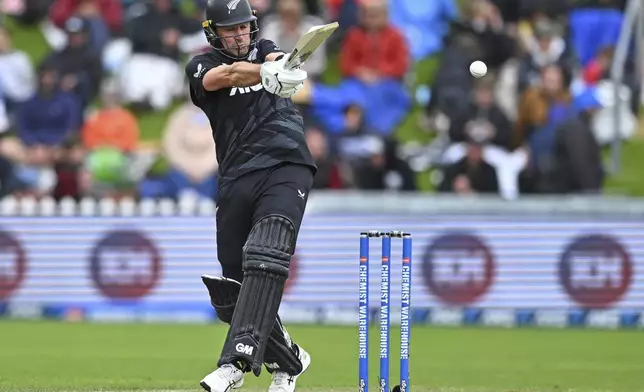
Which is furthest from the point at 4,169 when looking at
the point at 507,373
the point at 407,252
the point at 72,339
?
the point at 407,252

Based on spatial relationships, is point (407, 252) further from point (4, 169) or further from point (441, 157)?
point (4, 169)

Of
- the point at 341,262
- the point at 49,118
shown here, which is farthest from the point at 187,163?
the point at 341,262

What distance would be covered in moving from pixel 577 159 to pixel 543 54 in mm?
1587

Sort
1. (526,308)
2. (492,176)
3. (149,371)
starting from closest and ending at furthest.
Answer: (149,371) → (526,308) → (492,176)

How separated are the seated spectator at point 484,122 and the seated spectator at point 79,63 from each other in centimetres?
430

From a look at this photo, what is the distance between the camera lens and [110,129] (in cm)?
1534

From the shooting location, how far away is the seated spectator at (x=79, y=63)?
51.9 feet

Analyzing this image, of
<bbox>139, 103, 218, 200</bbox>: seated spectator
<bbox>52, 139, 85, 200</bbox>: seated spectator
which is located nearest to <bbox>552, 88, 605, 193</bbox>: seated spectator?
<bbox>139, 103, 218, 200</bbox>: seated spectator

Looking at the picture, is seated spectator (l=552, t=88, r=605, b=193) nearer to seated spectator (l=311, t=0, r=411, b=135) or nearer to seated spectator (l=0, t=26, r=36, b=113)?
seated spectator (l=311, t=0, r=411, b=135)

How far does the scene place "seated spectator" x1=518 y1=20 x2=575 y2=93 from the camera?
49.4 feet

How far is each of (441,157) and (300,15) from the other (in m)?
2.38

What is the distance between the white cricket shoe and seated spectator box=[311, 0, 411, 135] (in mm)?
8384

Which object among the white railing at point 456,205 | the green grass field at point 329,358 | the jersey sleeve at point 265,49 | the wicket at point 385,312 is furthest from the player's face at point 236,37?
the white railing at point 456,205

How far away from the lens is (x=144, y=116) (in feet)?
52.5
